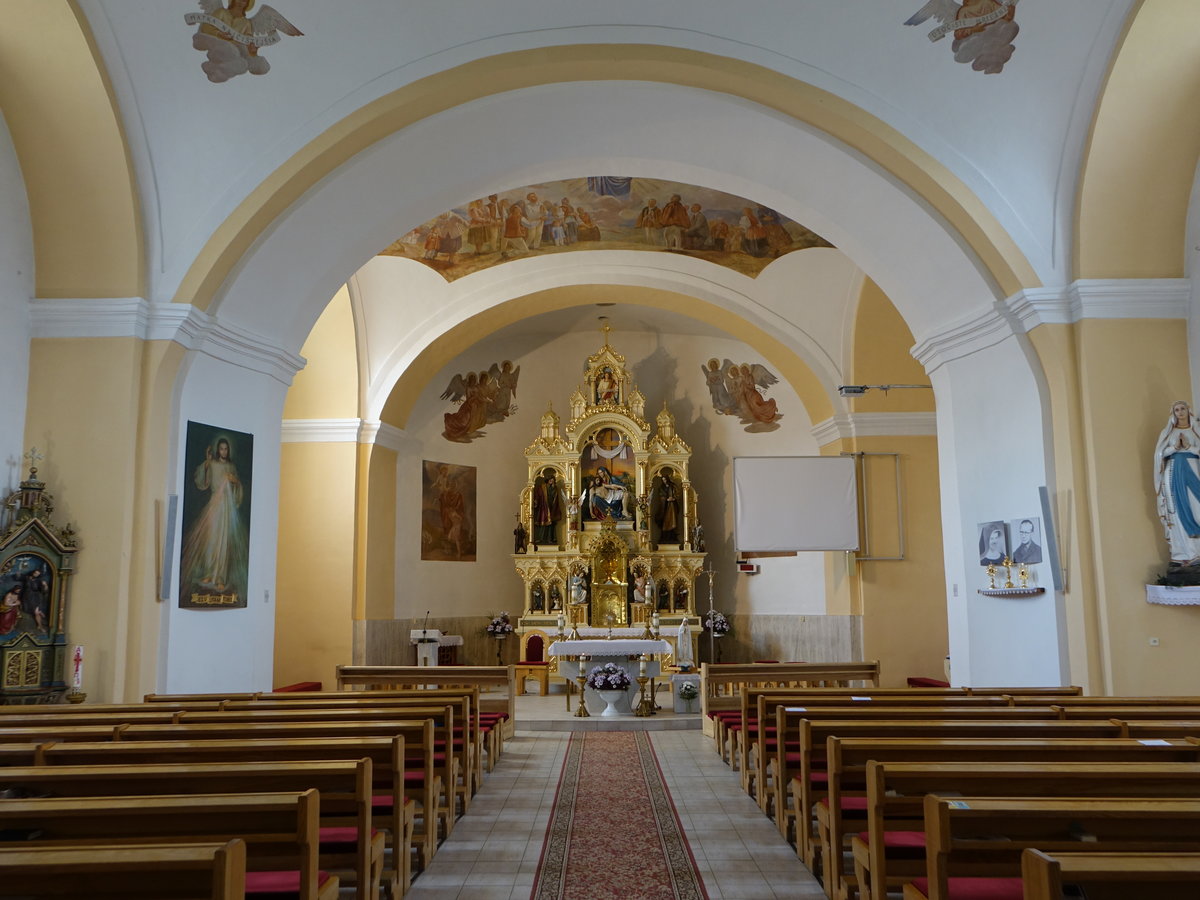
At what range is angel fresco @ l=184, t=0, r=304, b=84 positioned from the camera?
696 centimetres

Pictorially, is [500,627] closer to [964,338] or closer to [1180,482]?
[964,338]

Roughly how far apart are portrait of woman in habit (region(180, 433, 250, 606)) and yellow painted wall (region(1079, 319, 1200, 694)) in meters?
7.06

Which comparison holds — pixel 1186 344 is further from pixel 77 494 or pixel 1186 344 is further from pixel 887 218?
pixel 77 494

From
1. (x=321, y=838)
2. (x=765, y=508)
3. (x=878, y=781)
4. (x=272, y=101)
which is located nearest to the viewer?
(x=878, y=781)

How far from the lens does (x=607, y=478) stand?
16.1 metres

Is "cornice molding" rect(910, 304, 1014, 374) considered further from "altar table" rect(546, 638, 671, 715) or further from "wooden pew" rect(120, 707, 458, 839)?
"wooden pew" rect(120, 707, 458, 839)

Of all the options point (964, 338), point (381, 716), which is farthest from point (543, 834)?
point (964, 338)

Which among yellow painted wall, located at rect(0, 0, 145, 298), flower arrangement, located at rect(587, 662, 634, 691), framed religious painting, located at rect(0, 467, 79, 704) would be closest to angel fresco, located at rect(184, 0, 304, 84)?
yellow painted wall, located at rect(0, 0, 145, 298)

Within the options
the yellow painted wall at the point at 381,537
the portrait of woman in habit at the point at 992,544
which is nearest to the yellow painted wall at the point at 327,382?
the yellow painted wall at the point at 381,537

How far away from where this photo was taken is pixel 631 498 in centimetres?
1595

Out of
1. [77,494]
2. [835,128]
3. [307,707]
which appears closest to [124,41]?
[77,494]

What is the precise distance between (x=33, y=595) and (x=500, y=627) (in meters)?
8.91

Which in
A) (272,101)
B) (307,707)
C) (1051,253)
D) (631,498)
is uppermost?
(272,101)

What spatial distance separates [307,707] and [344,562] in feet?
23.5
